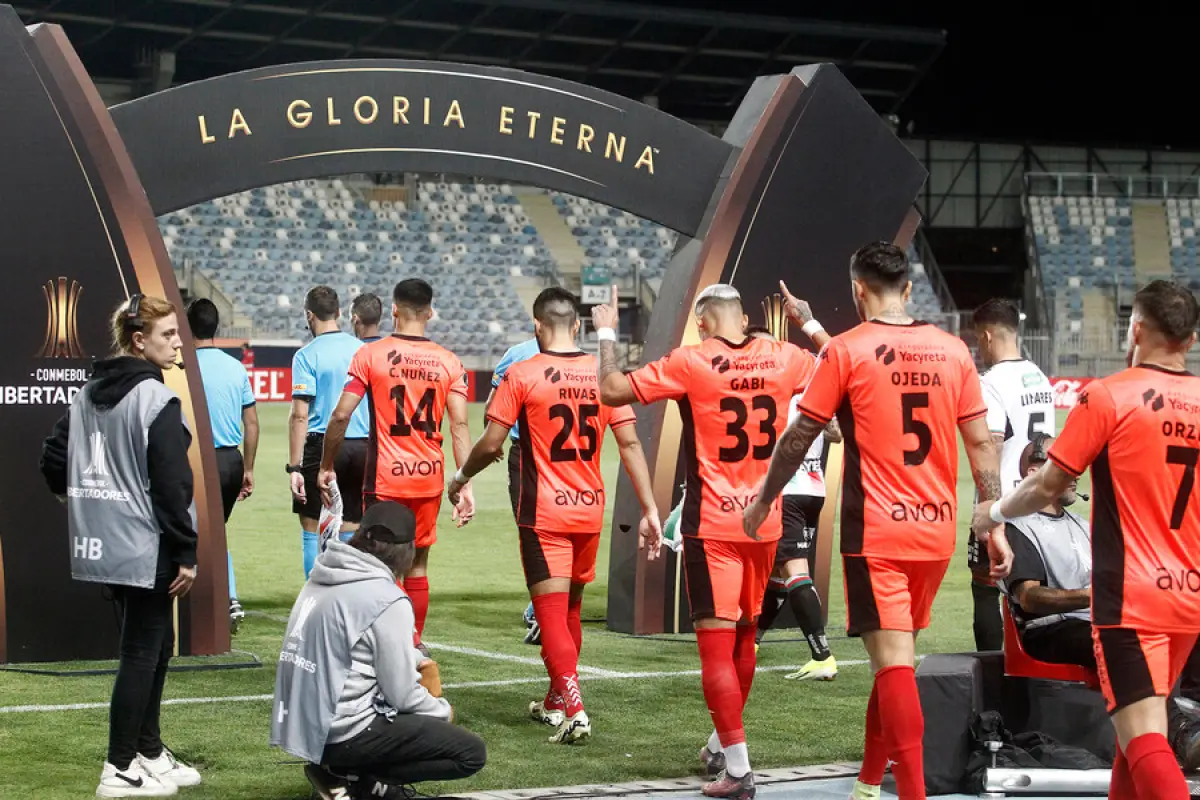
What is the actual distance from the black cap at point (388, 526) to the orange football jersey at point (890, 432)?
4.85ft

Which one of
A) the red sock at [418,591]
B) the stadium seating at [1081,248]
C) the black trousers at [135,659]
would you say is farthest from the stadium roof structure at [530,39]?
the black trousers at [135,659]

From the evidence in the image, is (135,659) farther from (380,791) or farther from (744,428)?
(744,428)

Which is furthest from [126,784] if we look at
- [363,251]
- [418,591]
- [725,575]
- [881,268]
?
[363,251]

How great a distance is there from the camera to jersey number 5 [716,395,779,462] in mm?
6750

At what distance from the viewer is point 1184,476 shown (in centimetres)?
493

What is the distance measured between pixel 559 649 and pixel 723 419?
1443mm

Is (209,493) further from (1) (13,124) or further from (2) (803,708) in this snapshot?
(2) (803,708)

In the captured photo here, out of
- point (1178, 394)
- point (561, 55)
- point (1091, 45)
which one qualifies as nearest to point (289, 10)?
point (561, 55)

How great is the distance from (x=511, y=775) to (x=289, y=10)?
34.4 metres

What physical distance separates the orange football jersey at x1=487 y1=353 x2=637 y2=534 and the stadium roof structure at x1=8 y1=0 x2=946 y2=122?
32.3 metres

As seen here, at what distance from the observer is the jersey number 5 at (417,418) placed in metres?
8.64

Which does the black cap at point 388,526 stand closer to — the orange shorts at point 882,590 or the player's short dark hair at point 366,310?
the orange shorts at point 882,590

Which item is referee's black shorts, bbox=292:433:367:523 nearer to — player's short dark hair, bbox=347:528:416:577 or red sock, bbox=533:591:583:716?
red sock, bbox=533:591:583:716

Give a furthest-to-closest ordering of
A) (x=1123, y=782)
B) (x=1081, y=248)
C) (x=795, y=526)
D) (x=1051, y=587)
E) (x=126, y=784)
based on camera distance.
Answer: (x=1081, y=248)
(x=795, y=526)
(x=1051, y=587)
(x=126, y=784)
(x=1123, y=782)
